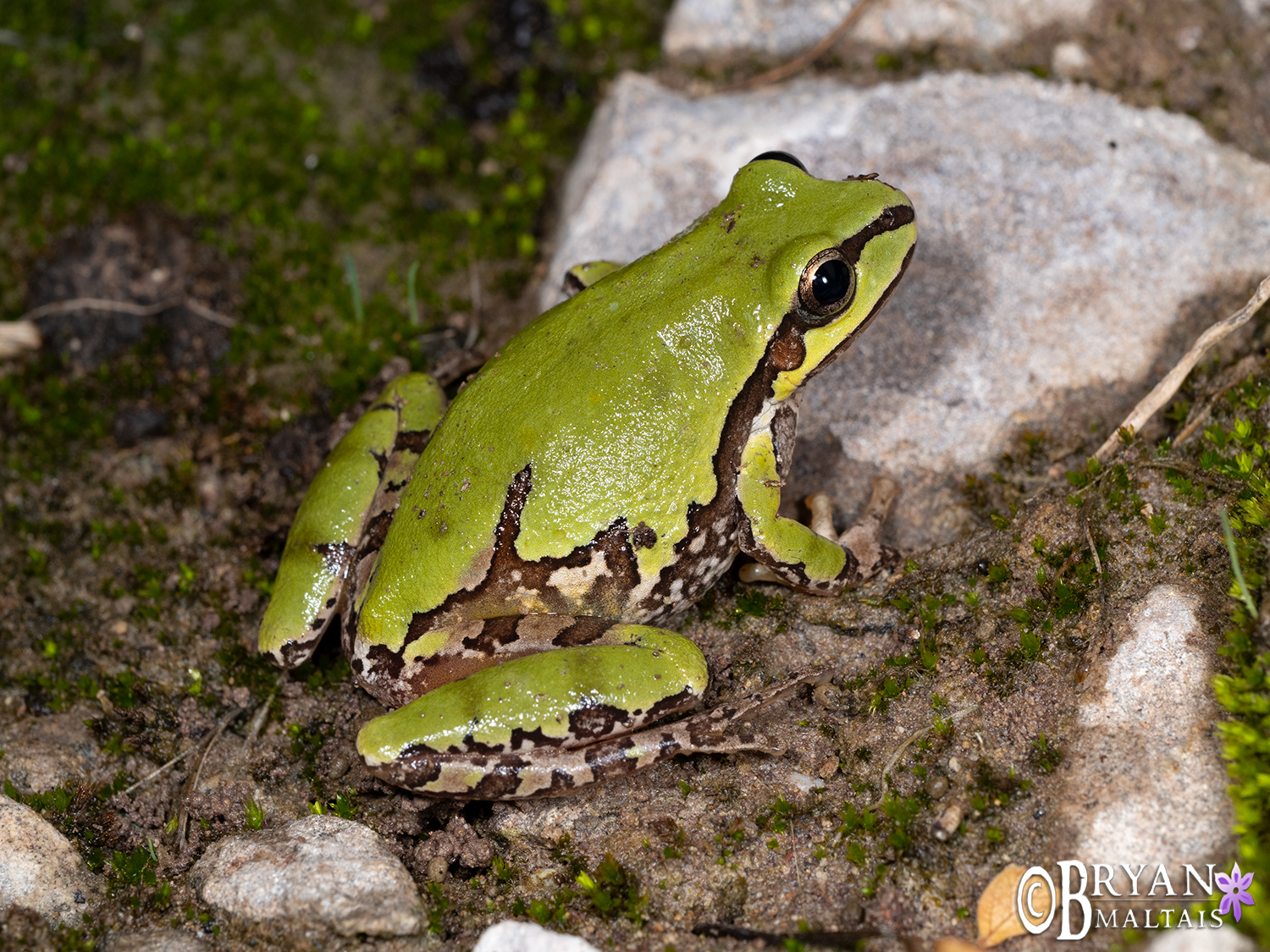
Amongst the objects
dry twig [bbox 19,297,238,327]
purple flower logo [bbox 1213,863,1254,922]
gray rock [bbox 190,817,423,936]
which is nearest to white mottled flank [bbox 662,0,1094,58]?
dry twig [bbox 19,297,238,327]

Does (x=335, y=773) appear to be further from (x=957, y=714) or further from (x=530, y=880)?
(x=957, y=714)

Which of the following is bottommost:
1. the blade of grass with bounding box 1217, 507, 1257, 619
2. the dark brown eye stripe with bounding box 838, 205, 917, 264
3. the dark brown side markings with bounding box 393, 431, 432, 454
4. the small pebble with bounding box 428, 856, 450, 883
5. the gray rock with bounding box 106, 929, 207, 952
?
the gray rock with bounding box 106, 929, 207, 952

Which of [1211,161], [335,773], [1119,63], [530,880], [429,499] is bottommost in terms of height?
[530,880]

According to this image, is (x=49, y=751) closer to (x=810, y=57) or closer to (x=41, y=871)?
(x=41, y=871)

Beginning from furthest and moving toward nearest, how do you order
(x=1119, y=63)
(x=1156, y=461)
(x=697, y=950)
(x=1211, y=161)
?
(x=1119, y=63) < (x=1211, y=161) < (x=1156, y=461) < (x=697, y=950)

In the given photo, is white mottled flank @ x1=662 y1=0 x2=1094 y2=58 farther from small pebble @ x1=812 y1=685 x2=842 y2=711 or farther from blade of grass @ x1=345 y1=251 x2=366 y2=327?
small pebble @ x1=812 y1=685 x2=842 y2=711

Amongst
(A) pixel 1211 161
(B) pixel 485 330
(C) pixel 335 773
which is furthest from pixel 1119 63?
(C) pixel 335 773

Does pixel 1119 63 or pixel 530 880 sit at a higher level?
pixel 1119 63

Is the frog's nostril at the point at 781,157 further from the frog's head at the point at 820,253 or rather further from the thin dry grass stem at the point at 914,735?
the thin dry grass stem at the point at 914,735
